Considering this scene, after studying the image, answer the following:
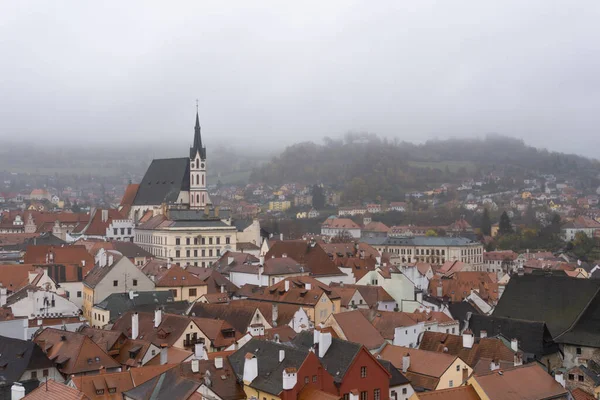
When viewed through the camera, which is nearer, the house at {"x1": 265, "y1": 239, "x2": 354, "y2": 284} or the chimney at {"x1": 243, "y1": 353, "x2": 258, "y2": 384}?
the chimney at {"x1": 243, "y1": 353, "x2": 258, "y2": 384}

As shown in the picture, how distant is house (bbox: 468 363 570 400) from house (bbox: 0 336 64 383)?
2221cm

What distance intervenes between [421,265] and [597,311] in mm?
51202

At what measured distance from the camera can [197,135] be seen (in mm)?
135375

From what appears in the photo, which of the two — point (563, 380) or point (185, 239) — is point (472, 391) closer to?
point (563, 380)

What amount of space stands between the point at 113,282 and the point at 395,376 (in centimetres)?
3308

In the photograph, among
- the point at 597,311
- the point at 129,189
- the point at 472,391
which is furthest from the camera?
the point at 129,189

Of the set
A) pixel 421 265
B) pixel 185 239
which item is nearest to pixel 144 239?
pixel 185 239

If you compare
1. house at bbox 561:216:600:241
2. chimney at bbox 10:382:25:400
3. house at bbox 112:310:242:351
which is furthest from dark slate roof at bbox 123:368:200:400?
house at bbox 561:216:600:241

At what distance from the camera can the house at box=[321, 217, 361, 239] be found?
182 meters

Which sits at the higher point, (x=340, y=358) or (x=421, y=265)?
(x=340, y=358)

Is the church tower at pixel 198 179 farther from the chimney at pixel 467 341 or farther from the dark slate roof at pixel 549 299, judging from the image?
the chimney at pixel 467 341

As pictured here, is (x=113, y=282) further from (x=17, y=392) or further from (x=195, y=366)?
(x=195, y=366)

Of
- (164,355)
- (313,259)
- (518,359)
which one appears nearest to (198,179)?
(313,259)

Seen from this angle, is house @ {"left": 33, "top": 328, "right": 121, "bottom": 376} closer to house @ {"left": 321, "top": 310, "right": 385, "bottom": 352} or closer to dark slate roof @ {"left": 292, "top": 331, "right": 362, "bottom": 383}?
dark slate roof @ {"left": 292, "top": 331, "right": 362, "bottom": 383}
